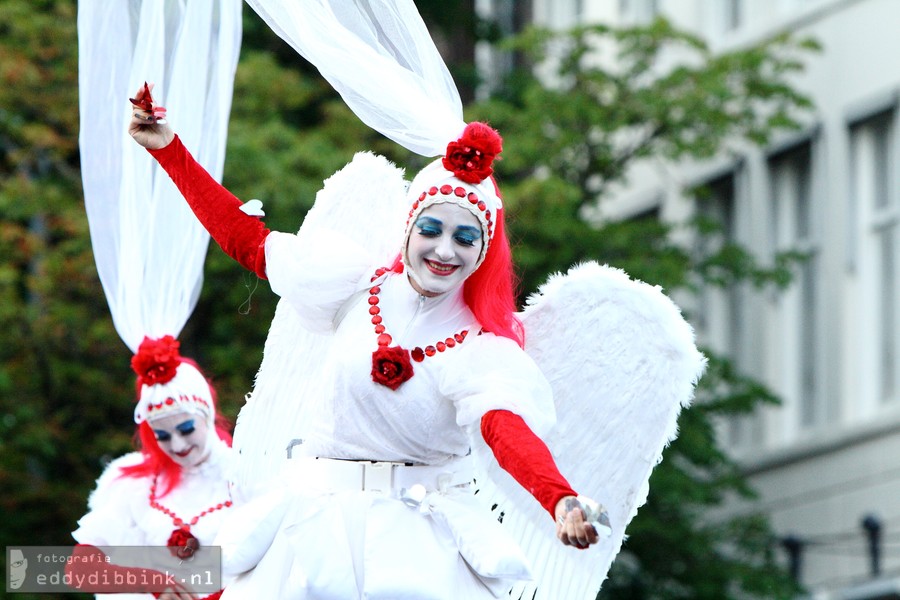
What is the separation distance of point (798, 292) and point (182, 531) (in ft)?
42.9

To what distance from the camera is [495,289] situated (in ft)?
22.4

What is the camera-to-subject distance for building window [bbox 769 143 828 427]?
2033 centimetres

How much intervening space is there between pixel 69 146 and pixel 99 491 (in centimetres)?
839

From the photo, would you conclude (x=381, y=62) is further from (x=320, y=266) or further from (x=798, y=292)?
(x=798, y=292)

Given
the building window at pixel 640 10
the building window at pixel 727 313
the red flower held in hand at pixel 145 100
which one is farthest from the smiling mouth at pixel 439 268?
the building window at pixel 640 10

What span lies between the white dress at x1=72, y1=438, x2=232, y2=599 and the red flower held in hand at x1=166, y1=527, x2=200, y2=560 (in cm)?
5

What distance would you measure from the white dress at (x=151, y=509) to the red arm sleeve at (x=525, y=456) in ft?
7.29

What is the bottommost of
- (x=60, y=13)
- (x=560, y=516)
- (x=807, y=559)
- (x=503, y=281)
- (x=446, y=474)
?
(x=560, y=516)

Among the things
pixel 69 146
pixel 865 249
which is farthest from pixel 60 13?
pixel 865 249

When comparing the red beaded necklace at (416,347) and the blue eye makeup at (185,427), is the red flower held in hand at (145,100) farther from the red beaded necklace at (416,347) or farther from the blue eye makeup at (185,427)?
the blue eye makeup at (185,427)

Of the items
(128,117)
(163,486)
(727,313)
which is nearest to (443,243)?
(128,117)

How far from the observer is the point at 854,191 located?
19516mm

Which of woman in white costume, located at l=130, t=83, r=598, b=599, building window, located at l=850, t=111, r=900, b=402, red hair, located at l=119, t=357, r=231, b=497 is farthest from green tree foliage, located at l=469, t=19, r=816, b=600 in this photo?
woman in white costume, located at l=130, t=83, r=598, b=599

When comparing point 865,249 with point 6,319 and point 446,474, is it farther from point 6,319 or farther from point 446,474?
point 446,474
